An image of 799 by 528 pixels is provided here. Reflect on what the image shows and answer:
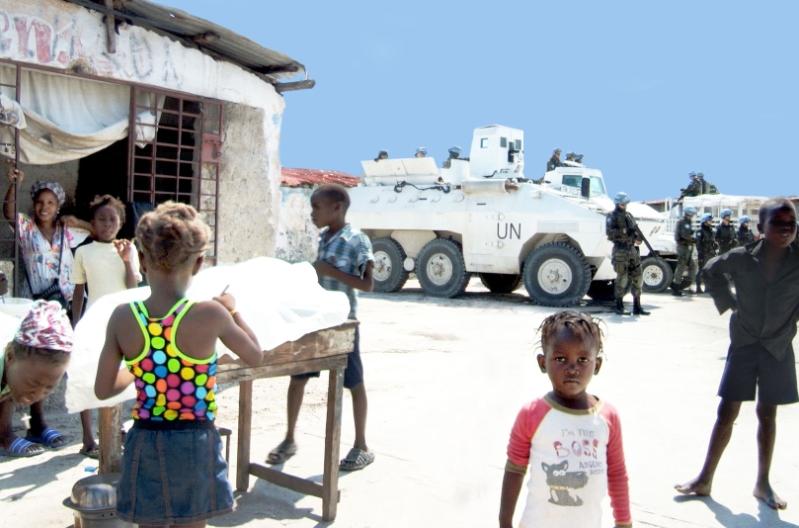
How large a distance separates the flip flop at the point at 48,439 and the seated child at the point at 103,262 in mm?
148

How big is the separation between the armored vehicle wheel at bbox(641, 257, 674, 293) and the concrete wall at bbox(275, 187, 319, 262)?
666cm

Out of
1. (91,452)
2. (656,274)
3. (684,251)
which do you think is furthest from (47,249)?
(656,274)

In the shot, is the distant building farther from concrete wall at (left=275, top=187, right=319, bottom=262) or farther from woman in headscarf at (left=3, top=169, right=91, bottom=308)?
concrete wall at (left=275, top=187, right=319, bottom=262)

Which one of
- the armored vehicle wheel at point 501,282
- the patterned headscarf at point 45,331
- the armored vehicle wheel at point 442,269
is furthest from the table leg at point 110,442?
the armored vehicle wheel at point 501,282

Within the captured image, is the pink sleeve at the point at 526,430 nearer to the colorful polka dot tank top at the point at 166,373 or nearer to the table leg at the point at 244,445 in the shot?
the colorful polka dot tank top at the point at 166,373

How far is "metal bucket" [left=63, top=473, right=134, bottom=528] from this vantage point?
109 inches

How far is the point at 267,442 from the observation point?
184 inches

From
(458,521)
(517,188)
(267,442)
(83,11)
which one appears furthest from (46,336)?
(517,188)

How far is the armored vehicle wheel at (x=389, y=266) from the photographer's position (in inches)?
564

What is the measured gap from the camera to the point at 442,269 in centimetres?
1369

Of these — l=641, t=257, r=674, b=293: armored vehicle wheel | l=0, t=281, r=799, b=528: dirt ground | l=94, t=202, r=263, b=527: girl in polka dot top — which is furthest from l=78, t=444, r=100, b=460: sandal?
l=641, t=257, r=674, b=293: armored vehicle wheel

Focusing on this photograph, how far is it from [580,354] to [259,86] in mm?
5405

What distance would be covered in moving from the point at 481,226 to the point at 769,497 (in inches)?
373

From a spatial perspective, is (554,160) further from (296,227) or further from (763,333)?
(763,333)
